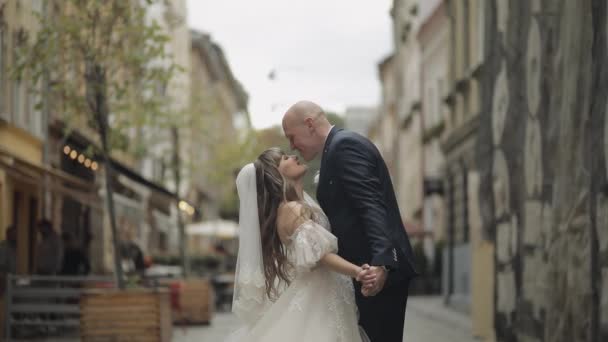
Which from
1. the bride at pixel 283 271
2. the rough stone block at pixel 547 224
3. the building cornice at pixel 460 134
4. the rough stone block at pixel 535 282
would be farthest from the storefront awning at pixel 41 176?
the bride at pixel 283 271

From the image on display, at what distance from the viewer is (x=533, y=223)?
14.6 meters

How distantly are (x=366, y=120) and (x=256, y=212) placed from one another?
118005mm

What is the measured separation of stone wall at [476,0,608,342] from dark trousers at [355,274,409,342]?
4.21 metres

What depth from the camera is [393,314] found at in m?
6.92

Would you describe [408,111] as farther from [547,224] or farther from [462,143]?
[547,224]

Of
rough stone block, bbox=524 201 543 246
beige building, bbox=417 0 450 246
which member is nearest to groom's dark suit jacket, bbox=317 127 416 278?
rough stone block, bbox=524 201 543 246

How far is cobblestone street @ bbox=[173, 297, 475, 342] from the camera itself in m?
20.1

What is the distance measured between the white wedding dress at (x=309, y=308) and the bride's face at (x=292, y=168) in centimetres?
23

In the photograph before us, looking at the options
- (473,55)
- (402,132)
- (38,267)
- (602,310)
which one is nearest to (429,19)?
(473,55)

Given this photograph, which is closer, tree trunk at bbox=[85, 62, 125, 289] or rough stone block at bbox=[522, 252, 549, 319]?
rough stone block at bbox=[522, 252, 549, 319]

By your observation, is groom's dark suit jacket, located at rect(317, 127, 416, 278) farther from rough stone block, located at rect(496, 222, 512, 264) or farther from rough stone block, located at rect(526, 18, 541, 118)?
rough stone block, located at rect(496, 222, 512, 264)

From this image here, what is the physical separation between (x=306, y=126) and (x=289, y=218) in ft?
1.54

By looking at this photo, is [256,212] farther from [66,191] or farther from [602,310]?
[66,191]

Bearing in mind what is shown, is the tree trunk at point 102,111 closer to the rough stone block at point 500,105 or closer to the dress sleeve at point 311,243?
the rough stone block at point 500,105
